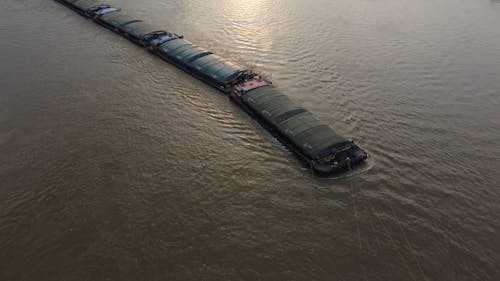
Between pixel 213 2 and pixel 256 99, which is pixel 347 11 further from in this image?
pixel 256 99

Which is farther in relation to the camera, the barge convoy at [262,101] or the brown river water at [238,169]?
the barge convoy at [262,101]

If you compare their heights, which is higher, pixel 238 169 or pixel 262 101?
pixel 262 101

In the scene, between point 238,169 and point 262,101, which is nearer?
point 238,169

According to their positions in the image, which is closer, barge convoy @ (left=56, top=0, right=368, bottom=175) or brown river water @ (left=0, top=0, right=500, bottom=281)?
brown river water @ (left=0, top=0, right=500, bottom=281)
